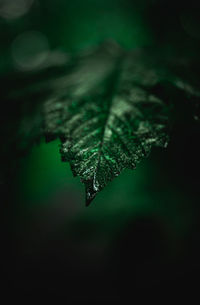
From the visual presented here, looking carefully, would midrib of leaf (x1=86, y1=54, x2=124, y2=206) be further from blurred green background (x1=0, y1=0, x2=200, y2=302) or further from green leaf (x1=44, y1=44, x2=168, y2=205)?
blurred green background (x1=0, y1=0, x2=200, y2=302)

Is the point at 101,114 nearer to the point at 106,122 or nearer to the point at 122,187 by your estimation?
the point at 106,122

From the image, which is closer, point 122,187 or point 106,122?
point 106,122

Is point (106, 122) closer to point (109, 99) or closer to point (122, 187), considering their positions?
point (109, 99)

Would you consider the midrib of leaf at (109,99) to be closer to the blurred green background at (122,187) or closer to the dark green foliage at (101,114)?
the dark green foliage at (101,114)

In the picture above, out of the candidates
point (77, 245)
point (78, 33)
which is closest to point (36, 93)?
point (78, 33)

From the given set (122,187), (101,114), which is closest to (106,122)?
(101,114)

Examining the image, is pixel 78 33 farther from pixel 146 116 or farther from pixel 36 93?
pixel 146 116
